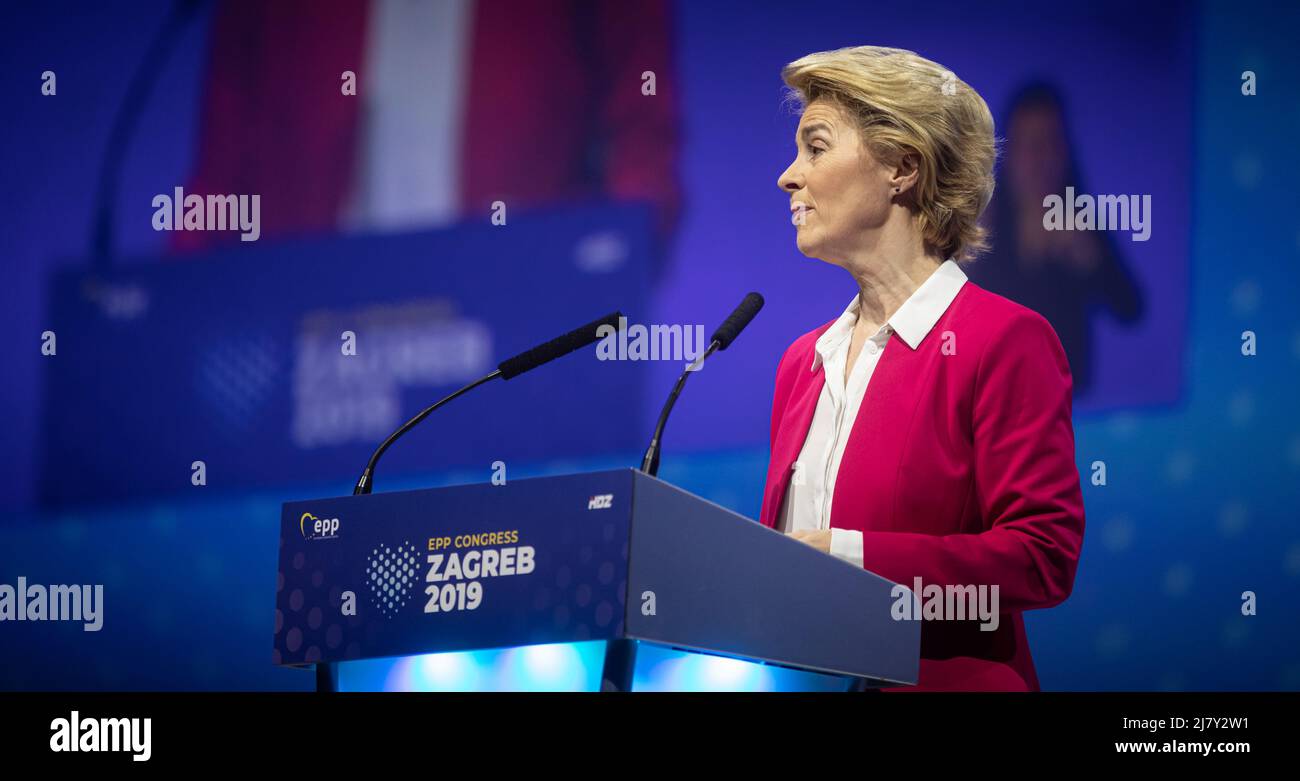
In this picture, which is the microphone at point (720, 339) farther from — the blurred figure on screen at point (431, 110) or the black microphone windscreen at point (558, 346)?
the blurred figure on screen at point (431, 110)

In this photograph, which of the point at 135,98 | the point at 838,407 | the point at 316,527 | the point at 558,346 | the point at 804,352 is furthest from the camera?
the point at 135,98

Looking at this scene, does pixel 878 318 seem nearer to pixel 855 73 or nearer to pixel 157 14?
pixel 855 73

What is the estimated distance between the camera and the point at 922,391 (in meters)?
2.24

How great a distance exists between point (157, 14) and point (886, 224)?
2.59 meters

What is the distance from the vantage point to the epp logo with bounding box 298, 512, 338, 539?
173cm

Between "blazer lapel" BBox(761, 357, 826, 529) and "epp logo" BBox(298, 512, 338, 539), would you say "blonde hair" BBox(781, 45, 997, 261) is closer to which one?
"blazer lapel" BBox(761, 357, 826, 529)

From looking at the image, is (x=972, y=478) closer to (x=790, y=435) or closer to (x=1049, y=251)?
(x=790, y=435)

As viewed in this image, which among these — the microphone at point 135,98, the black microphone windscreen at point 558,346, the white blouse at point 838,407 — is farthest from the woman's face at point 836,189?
the microphone at point 135,98

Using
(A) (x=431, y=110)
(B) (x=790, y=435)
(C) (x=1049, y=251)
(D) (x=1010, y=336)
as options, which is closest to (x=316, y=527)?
(B) (x=790, y=435)

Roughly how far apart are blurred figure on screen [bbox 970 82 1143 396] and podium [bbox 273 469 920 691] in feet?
5.80

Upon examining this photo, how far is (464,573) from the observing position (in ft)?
5.26

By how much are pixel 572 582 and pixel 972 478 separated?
→ 35.9 inches
